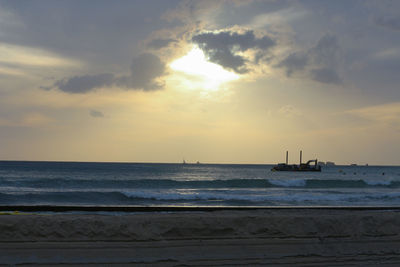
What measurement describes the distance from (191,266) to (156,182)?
120 ft

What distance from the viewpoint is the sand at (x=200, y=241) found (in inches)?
211

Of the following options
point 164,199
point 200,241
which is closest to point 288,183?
point 164,199

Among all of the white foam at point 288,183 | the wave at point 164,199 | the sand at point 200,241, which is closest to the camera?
the sand at point 200,241

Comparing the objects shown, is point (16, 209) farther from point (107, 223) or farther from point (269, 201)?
→ point (269, 201)

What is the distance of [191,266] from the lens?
16.6ft

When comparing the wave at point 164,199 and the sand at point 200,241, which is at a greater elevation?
the sand at point 200,241

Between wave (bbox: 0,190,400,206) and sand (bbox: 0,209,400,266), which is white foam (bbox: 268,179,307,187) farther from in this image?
sand (bbox: 0,209,400,266)

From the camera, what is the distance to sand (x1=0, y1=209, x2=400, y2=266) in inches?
211

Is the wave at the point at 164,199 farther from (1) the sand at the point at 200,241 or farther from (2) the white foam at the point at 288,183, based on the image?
(2) the white foam at the point at 288,183

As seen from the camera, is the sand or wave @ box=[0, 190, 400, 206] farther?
wave @ box=[0, 190, 400, 206]

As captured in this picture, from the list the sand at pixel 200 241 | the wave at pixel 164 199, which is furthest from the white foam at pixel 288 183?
the sand at pixel 200 241

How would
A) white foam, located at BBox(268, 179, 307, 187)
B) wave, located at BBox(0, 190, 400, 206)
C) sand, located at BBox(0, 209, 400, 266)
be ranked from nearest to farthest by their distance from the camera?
sand, located at BBox(0, 209, 400, 266), wave, located at BBox(0, 190, 400, 206), white foam, located at BBox(268, 179, 307, 187)

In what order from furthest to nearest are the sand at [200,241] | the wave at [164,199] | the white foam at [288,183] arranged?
the white foam at [288,183], the wave at [164,199], the sand at [200,241]

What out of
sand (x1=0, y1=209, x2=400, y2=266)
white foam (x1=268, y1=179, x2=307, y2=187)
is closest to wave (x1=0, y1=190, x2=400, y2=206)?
sand (x1=0, y1=209, x2=400, y2=266)
